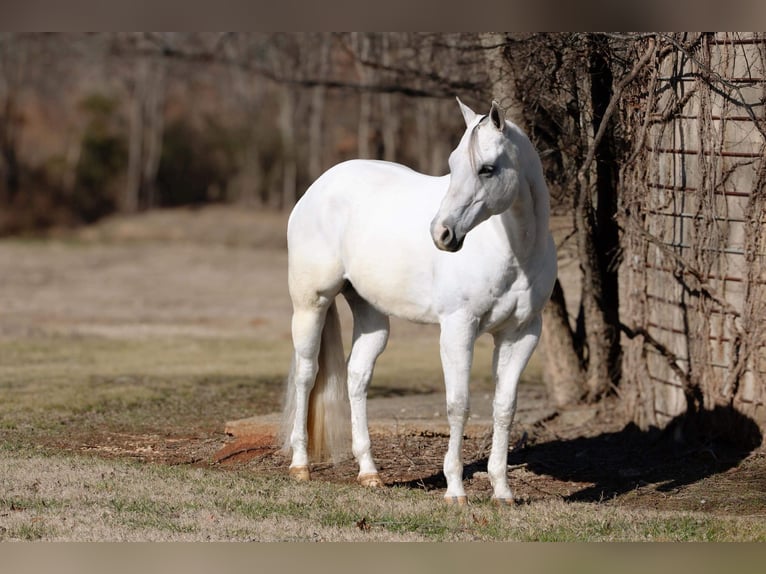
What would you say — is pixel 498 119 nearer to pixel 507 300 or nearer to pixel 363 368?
pixel 507 300

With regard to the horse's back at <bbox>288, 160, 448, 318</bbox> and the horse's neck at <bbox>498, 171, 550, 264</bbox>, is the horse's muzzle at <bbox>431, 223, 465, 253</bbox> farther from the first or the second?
the horse's back at <bbox>288, 160, 448, 318</bbox>

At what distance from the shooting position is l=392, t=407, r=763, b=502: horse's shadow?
8.01 metres

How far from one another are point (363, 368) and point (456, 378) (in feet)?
3.64

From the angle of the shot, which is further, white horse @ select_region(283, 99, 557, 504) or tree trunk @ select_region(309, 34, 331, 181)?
tree trunk @ select_region(309, 34, 331, 181)

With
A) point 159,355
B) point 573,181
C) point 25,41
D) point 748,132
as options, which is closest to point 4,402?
point 159,355

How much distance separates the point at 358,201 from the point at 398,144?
60.7 ft

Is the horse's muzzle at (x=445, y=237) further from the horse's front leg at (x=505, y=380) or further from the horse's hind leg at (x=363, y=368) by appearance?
the horse's hind leg at (x=363, y=368)

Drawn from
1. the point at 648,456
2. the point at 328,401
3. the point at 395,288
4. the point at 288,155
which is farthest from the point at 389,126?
the point at 395,288

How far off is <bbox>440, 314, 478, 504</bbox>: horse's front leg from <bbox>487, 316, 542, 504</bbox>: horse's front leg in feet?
0.70

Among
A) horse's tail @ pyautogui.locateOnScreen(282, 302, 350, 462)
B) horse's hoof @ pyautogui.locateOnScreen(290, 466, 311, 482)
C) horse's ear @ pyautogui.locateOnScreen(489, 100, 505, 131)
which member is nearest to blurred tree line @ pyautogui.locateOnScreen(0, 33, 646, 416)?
horse's tail @ pyautogui.locateOnScreen(282, 302, 350, 462)

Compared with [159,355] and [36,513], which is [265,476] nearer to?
[36,513]

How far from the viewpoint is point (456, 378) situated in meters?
6.56

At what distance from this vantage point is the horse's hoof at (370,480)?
738cm

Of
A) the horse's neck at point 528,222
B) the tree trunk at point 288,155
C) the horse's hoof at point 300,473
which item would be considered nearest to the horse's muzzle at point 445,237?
the horse's neck at point 528,222
